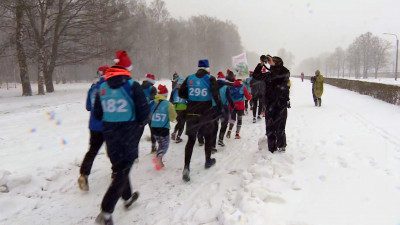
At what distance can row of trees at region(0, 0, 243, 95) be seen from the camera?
1958cm

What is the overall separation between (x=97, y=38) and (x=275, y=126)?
3232 cm

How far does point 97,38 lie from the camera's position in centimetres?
3322

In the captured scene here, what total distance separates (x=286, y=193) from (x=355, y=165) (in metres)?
1.76

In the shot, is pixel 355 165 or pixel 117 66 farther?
pixel 355 165

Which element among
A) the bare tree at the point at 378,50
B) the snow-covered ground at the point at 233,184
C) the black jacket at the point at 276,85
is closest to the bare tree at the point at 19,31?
the snow-covered ground at the point at 233,184

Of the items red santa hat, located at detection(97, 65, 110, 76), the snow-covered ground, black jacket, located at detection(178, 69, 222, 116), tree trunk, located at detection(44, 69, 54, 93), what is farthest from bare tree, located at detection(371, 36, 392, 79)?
red santa hat, located at detection(97, 65, 110, 76)

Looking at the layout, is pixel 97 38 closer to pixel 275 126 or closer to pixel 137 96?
pixel 275 126

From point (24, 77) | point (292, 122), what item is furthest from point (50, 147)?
point (24, 77)

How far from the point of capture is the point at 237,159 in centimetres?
573

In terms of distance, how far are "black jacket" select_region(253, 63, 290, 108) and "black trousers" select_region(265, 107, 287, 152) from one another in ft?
0.40

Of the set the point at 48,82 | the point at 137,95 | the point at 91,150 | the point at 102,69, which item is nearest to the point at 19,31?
the point at 48,82

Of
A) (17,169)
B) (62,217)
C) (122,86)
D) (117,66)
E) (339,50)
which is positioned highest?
(339,50)

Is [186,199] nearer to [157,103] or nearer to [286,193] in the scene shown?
[286,193]

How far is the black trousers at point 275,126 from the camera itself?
5.54 meters
